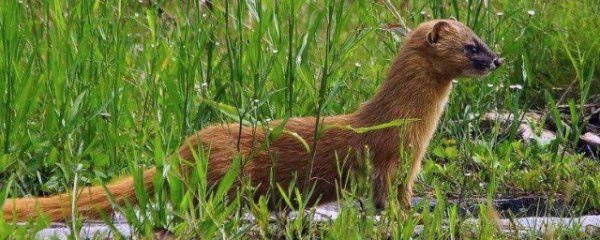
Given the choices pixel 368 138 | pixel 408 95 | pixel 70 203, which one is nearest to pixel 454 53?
pixel 408 95

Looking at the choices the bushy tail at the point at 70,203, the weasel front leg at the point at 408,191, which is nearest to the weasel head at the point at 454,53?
the weasel front leg at the point at 408,191

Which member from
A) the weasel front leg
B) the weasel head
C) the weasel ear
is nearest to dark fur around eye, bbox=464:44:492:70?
the weasel head

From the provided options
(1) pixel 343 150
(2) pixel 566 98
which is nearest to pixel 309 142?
(1) pixel 343 150

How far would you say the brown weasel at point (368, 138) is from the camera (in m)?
4.14

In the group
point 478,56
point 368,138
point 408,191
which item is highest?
point 478,56

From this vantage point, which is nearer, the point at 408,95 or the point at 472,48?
the point at 408,95

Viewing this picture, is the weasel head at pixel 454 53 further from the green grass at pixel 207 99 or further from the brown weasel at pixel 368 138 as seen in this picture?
the green grass at pixel 207 99

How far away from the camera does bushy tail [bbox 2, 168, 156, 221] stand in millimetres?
3979

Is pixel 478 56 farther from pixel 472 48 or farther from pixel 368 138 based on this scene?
pixel 368 138

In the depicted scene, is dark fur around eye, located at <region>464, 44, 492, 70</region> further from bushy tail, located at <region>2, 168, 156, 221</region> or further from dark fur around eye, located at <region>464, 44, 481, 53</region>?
bushy tail, located at <region>2, 168, 156, 221</region>

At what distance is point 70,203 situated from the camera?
13.1 ft

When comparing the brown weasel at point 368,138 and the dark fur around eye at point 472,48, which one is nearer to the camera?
the brown weasel at point 368,138

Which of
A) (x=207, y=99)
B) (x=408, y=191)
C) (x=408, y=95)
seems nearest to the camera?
(x=207, y=99)

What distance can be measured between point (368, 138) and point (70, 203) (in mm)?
1090
